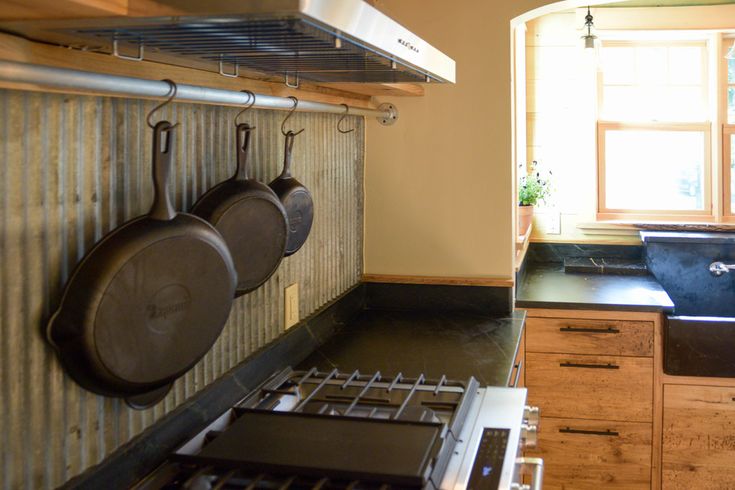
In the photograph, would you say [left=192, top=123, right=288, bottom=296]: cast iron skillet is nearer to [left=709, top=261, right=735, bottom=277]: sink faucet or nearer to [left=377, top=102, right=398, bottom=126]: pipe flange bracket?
[left=377, top=102, right=398, bottom=126]: pipe flange bracket

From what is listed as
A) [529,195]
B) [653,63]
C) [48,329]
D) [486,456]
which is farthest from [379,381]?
[653,63]

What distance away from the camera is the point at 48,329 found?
1.14 m

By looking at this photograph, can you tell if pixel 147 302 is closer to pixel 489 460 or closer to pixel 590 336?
pixel 489 460

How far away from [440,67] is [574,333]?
1.59 meters

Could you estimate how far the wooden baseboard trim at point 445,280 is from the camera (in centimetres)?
277

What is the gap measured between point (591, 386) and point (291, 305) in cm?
141

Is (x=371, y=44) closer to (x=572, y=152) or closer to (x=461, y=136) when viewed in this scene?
(x=461, y=136)

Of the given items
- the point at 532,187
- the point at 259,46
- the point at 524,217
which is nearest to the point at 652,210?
the point at 532,187

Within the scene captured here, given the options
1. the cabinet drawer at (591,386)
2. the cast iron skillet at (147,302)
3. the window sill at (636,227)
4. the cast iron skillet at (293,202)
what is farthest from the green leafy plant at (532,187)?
the cast iron skillet at (147,302)

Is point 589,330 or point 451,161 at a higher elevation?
point 451,161

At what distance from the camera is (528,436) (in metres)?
1.78

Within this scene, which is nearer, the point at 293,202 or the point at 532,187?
the point at 293,202

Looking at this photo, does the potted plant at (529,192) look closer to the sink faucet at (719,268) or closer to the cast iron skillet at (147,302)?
the sink faucet at (719,268)

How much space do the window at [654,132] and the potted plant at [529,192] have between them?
0.34 metres
